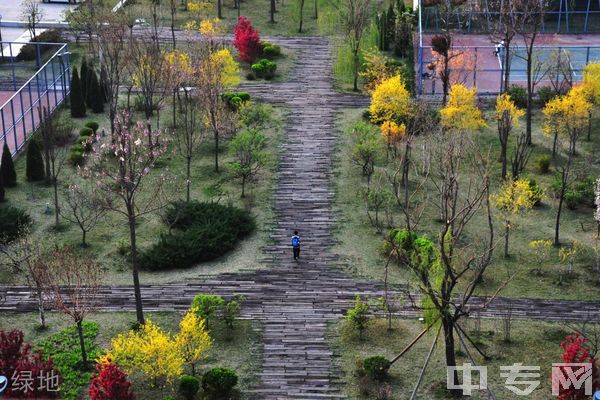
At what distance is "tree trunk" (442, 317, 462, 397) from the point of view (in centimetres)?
5269

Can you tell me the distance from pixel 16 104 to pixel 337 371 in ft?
121

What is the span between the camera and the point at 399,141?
7575cm

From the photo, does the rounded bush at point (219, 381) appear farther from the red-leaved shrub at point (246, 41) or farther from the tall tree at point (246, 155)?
the red-leaved shrub at point (246, 41)

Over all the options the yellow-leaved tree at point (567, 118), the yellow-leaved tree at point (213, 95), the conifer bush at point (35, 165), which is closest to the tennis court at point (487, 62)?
the yellow-leaved tree at point (567, 118)

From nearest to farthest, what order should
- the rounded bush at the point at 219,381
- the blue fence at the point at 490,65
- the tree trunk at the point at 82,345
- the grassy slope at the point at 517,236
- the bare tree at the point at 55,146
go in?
the rounded bush at the point at 219,381 < the tree trunk at the point at 82,345 < the grassy slope at the point at 517,236 < the bare tree at the point at 55,146 < the blue fence at the point at 490,65

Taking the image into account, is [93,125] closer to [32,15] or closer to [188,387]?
[32,15]

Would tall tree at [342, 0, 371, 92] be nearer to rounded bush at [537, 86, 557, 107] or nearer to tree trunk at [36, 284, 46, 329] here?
rounded bush at [537, 86, 557, 107]

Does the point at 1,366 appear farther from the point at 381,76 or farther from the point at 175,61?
the point at 381,76

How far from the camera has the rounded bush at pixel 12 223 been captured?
66.4 meters

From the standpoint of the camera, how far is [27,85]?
266 ft

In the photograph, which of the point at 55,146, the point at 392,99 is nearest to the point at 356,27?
the point at 392,99

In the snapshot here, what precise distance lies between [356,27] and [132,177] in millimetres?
31967

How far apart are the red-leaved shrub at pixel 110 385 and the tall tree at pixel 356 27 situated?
39075 millimetres

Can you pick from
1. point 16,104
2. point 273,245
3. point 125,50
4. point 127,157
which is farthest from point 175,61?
point 127,157
